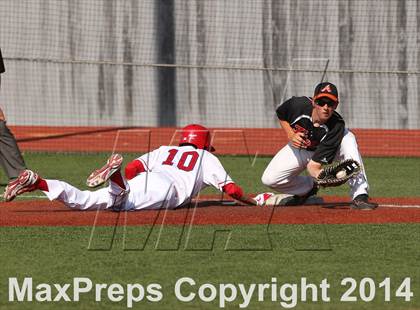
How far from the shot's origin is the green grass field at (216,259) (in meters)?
6.60

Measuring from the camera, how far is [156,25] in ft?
78.2

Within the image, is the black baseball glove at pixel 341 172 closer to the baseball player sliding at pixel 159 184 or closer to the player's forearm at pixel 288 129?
the player's forearm at pixel 288 129

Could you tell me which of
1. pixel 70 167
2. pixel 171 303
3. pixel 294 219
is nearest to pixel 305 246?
pixel 294 219

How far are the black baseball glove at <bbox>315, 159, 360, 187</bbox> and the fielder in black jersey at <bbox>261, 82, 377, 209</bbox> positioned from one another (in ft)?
0.68

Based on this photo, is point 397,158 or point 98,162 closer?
point 98,162

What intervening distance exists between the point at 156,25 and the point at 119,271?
17.0 m

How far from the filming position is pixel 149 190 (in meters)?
10.2

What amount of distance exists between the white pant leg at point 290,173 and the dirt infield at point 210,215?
1.34 feet

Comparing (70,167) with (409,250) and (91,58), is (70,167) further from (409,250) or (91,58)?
(409,250)

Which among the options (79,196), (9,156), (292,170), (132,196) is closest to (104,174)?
(79,196)

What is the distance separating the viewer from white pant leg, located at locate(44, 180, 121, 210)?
31.7 feet

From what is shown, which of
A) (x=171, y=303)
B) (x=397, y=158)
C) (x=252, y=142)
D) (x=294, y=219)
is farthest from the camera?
(x=252, y=142)

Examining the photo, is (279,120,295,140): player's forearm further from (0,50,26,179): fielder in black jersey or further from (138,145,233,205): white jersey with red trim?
(0,50,26,179): fielder in black jersey

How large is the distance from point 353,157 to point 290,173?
905 millimetres
